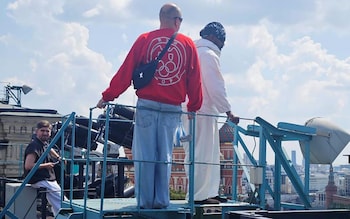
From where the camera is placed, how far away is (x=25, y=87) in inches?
913

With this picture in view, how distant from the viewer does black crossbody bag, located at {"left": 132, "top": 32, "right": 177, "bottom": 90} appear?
5.95m

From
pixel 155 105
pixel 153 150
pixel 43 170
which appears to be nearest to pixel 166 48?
pixel 155 105

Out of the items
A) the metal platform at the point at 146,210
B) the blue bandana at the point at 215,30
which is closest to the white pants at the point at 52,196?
the metal platform at the point at 146,210

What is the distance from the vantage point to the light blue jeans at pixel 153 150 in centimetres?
599

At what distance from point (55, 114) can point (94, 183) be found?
8936mm

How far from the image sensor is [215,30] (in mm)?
7246

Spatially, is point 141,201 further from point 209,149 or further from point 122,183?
point 122,183

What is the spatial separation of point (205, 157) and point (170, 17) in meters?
1.70

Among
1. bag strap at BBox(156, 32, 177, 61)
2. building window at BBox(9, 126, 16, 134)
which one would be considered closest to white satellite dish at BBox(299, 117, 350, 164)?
bag strap at BBox(156, 32, 177, 61)

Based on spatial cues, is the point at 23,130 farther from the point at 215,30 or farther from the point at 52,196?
the point at 215,30

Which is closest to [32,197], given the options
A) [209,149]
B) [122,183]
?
[122,183]

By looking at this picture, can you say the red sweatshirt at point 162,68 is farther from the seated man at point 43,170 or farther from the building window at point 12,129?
the building window at point 12,129

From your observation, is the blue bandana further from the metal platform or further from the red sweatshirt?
the metal platform

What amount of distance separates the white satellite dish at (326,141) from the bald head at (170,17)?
8.21 feet
